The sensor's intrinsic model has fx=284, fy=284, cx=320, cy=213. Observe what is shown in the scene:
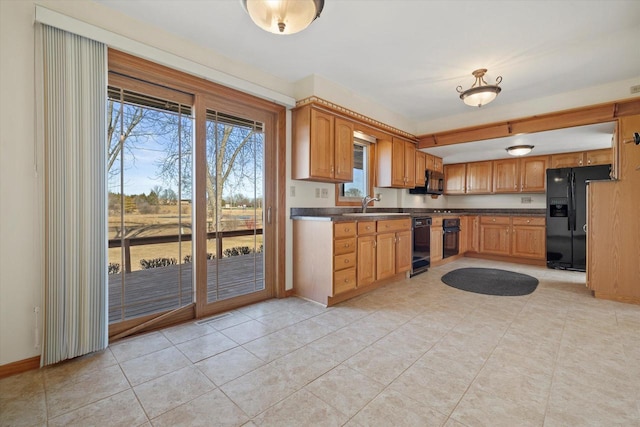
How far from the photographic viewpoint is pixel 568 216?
4.63m

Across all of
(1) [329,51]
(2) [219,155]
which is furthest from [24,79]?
(1) [329,51]

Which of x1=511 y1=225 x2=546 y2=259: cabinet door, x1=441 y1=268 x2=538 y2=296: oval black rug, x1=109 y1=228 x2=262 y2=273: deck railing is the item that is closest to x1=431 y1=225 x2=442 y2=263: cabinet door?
x1=441 y1=268 x2=538 y2=296: oval black rug

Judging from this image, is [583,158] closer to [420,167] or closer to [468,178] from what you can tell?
[468,178]

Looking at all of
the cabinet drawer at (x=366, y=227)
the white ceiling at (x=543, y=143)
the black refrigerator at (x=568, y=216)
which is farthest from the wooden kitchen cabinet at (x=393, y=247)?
the black refrigerator at (x=568, y=216)

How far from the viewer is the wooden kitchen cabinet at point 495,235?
18.1ft

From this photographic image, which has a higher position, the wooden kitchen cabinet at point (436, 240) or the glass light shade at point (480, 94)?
the glass light shade at point (480, 94)

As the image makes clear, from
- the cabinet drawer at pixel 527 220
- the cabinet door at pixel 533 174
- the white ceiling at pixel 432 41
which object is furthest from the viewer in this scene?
the cabinet door at pixel 533 174

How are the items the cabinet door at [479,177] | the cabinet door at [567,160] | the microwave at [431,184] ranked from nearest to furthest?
the cabinet door at [567,160] < the microwave at [431,184] < the cabinet door at [479,177]

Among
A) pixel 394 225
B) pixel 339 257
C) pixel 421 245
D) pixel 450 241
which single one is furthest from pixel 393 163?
pixel 339 257

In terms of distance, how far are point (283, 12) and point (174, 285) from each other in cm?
236

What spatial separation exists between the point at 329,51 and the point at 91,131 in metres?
2.10

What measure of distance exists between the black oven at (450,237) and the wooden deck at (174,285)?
3541 millimetres

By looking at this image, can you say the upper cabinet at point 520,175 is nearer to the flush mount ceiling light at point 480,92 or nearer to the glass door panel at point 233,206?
the flush mount ceiling light at point 480,92

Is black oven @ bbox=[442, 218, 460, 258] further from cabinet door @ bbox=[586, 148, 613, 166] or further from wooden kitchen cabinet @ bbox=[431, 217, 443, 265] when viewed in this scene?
cabinet door @ bbox=[586, 148, 613, 166]
